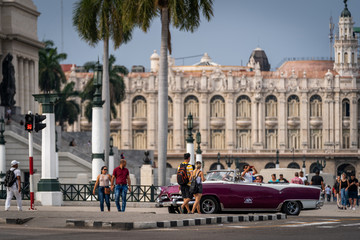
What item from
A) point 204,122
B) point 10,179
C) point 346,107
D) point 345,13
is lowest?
point 10,179

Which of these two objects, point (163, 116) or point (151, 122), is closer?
point (163, 116)

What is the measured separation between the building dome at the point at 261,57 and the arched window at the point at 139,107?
17477 mm

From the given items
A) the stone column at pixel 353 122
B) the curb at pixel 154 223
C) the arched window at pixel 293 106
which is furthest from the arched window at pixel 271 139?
the curb at pixel 154 223

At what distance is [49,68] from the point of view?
85.9 meters

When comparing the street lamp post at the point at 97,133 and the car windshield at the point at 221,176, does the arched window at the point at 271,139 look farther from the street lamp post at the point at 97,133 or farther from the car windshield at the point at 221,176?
the car windshield at the point at 221,176

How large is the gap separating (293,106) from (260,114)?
13.5 feet

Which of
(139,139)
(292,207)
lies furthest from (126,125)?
(292,207)

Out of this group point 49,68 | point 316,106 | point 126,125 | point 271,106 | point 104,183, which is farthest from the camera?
point 126,125

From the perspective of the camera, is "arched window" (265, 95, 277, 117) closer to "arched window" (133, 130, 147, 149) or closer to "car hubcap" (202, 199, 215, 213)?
"arched window" (133, 130, 147, 149)

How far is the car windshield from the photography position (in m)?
27.2

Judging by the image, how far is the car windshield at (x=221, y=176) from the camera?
27250 millimetres

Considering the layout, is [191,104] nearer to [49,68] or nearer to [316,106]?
[316,106]

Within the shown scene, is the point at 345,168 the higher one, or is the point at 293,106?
the point at 293,106

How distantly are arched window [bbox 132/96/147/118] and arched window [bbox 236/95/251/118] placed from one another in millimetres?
11031
